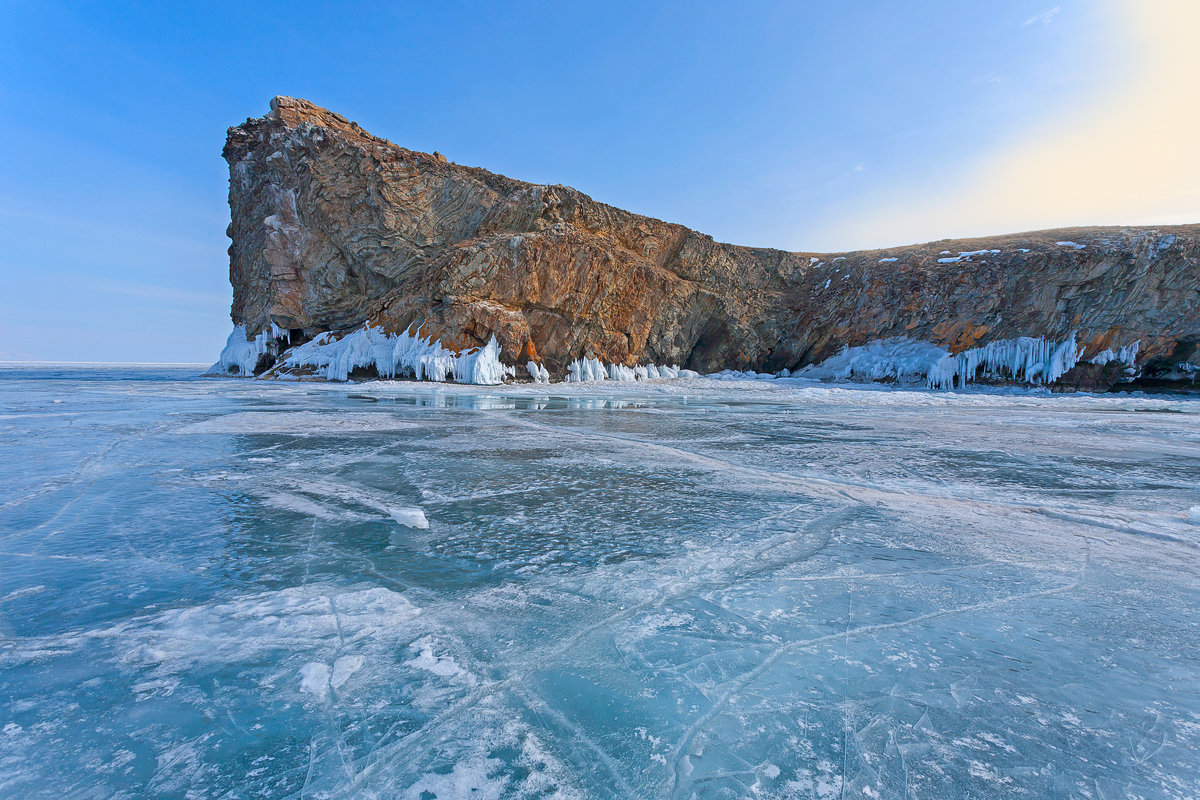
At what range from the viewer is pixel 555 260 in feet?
97.3

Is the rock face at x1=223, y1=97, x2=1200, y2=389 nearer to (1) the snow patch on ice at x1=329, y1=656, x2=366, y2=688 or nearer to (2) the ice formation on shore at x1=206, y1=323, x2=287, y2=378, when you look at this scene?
(2) the ice formation on shore at x1=206, y1=323, x2=287, y2=378

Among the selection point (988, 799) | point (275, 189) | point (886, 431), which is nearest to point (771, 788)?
point (988, 799)

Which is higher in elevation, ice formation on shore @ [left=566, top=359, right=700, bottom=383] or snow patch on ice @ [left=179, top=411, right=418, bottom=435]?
ice formation on shore @ [left=566, top=359, right=700, bottom=383]

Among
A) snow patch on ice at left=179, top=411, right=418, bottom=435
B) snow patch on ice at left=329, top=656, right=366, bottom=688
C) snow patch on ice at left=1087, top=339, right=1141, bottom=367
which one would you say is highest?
snow patch on ice at left=1087, top=339, right=1141, bottom=367

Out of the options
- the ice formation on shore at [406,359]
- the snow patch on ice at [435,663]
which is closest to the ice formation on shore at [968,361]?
the ice formation on shore at [406,359]

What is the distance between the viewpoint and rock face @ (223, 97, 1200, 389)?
1075 inches

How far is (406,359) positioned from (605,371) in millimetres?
11751

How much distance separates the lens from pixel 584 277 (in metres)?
30.7

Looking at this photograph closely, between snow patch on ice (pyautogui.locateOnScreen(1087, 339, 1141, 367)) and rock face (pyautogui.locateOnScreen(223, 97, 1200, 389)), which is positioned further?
rock face (pyautogui.locateOnScreen(223, 97, 1200, 389))

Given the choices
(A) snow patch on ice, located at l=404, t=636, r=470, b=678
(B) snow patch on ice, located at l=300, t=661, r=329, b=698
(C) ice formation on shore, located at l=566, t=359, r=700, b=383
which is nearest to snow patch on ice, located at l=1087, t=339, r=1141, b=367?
(C) ice formation on shore, located at l=566, t=359, r=700, b=383

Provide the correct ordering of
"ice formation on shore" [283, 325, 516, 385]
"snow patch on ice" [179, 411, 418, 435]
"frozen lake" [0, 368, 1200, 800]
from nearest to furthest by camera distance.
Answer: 1. "frozen lake" [0, 368, 1200, 800]
2. "snow patch on ice" [179, 411, 418, 435]
3. "ice formation on shore" [283, 325, 516, 385]

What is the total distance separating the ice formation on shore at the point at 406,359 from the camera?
27.4m

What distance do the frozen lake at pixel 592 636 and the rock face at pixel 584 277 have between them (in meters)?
23.9

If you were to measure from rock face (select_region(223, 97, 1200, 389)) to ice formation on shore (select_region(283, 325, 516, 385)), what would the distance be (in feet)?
2.26
